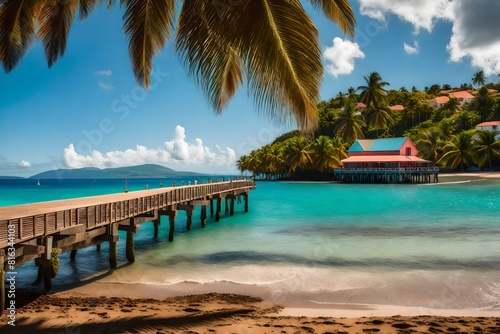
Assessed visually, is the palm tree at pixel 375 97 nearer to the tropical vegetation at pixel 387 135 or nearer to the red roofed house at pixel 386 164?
the tropical vegetation at pixel 387 135

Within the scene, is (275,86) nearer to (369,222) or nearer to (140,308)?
(140,308)

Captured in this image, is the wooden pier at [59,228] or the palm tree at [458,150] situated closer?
the wooden pier at [59,228]

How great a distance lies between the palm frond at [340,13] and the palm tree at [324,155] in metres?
76.8

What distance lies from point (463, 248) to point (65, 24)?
19331 mm

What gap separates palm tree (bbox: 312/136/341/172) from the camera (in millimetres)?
83625

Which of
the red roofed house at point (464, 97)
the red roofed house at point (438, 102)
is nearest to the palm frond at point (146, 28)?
the red roofed house at point (438, 102)

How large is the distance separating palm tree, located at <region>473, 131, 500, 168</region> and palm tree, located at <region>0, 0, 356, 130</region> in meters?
79.4

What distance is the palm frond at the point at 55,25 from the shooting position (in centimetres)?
933

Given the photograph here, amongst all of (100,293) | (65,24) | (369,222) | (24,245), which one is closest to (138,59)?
(65,24)

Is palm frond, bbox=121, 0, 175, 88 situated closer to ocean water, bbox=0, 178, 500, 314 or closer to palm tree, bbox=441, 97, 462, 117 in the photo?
ocean water, bbox=0, 178, 500, 314

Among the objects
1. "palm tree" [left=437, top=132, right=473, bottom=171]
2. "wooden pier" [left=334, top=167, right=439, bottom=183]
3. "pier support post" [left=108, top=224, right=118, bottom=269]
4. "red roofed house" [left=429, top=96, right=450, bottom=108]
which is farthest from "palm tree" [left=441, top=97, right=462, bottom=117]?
"pier support post" [left=108, top=224, right=118, bottom=269]

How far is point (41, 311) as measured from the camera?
32.3 ft

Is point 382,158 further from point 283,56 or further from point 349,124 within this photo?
point 283,56

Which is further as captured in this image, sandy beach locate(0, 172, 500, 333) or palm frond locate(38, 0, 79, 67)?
palm frond locate(38, 0, 79, 67)
